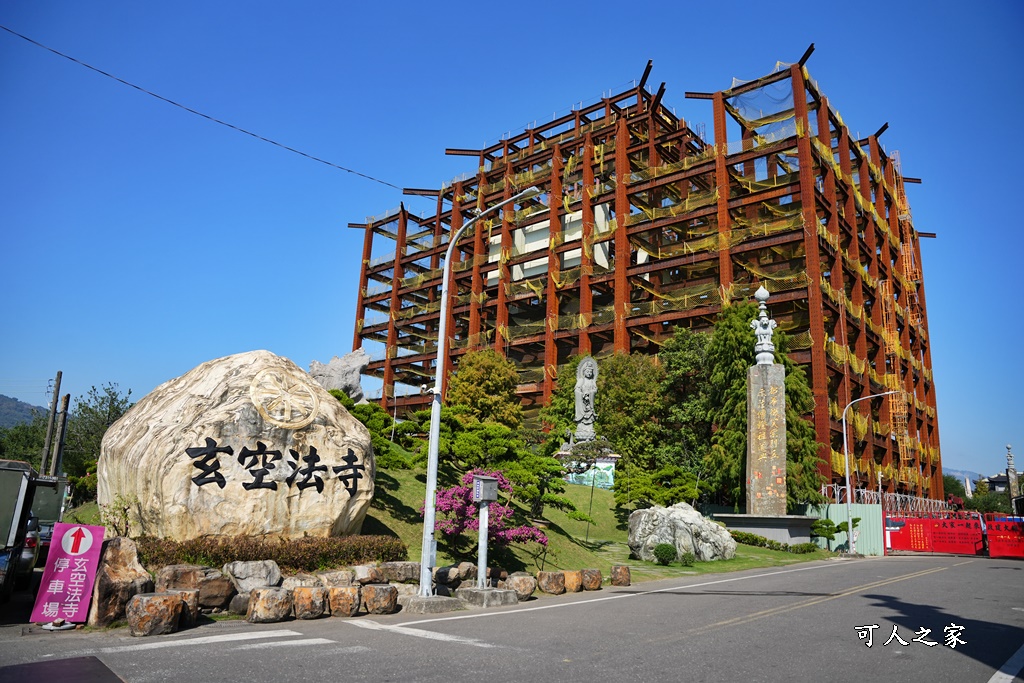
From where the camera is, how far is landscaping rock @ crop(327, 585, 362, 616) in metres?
10.7

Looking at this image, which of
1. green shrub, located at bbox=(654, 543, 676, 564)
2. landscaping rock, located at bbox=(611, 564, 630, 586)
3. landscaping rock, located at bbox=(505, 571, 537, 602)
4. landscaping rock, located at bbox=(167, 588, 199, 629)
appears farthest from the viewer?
green shrub, located at bbox=(654, 543, 676, 564)

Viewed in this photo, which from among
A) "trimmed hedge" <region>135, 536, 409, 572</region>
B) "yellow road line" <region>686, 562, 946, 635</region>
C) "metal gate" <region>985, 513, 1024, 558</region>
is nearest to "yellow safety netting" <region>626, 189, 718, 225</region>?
"metal gate" <region>985, 513, 1024, 558</region>

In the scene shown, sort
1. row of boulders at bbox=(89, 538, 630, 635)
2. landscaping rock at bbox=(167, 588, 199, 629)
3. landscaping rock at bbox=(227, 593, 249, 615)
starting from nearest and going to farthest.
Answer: row of boulders at bbox=(89, 538, 630, 635) → landscaping rock at bbox=(167, 588, 199, 629) → landscaping rock at bbox=(227, 593, 249, 615)

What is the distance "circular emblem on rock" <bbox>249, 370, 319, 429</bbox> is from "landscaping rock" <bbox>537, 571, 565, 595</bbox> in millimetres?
6016

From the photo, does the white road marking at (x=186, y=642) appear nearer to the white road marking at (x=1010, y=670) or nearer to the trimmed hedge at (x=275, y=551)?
the trimmed hedge at (x=275, y=551)

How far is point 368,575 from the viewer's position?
1270 cm

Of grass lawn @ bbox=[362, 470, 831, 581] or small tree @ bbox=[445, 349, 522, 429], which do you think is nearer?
grass lawn @ bbox=[362, 470, 831, 581]

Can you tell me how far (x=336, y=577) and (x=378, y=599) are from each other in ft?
4.83

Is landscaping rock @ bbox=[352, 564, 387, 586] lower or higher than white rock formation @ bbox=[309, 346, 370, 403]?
lower

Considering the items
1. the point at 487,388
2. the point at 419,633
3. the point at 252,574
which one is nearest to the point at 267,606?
the point at 252,574

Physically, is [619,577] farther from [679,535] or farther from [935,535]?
[935,535]

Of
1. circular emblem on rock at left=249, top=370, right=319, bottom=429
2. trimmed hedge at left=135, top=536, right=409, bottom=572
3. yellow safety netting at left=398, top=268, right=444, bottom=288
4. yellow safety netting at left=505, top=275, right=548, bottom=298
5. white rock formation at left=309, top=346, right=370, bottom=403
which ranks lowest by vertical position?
trimmed hedge at left=135, top=536, right=409, bottom=572

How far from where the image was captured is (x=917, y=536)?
36.7m

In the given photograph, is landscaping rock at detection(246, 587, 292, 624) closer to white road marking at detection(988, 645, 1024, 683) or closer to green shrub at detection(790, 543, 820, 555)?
white road marking at detection(988, 645, 1024, 683)
